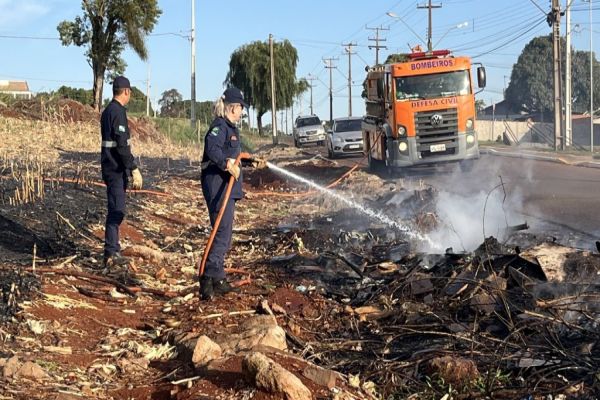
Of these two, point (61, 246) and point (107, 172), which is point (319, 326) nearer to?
point (107, 172)

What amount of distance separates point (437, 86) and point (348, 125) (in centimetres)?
1391

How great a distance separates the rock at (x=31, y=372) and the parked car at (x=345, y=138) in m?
27.4

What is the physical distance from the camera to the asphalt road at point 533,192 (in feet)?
37.1

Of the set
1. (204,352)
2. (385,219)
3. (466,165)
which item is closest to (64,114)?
(466,165)

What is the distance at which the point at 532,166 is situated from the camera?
77.9 feet

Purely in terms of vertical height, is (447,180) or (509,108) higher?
(509,108)

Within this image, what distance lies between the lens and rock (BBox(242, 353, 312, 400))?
4.16 metres

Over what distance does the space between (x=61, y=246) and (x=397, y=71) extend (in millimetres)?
12325

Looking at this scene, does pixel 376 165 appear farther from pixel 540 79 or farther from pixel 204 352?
pixel 540 79

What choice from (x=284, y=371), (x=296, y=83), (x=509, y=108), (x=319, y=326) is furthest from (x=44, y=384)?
(x=509, y=108)

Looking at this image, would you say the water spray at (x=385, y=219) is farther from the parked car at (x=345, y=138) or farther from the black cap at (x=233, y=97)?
the parked car at (x=345, y=138)

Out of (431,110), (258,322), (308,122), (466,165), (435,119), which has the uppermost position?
(308,122)

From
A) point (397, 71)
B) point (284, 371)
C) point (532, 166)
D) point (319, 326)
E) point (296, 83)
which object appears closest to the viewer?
point (284, 371)

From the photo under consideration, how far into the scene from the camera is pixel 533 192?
16078 millimetres
